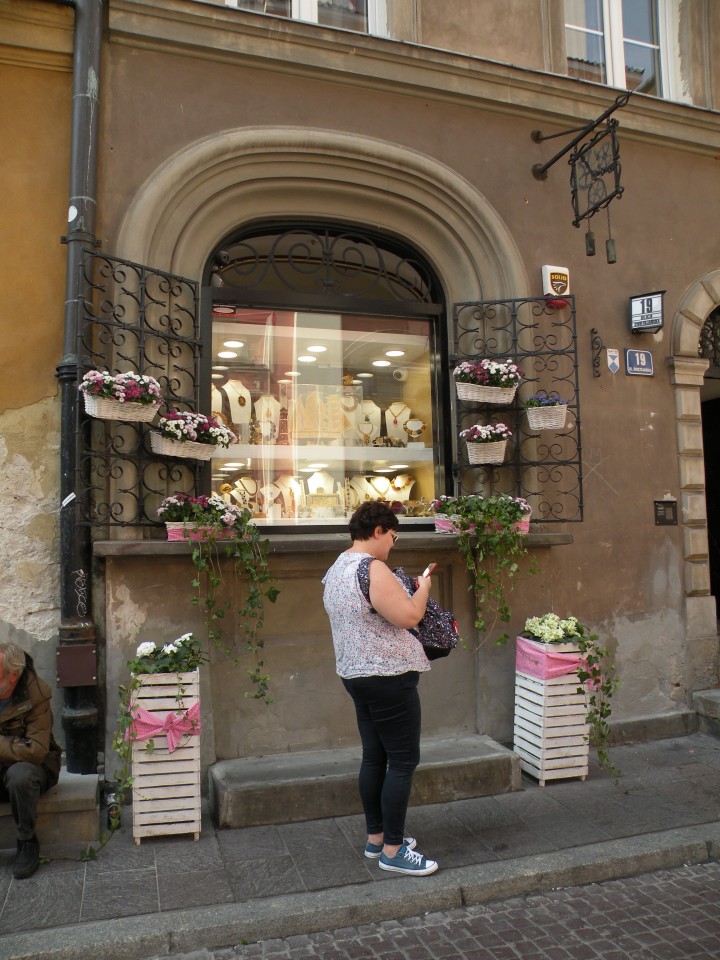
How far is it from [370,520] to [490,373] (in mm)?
Result: 2328

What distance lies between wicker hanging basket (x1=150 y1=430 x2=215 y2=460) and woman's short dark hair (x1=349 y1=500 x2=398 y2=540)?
1598mm

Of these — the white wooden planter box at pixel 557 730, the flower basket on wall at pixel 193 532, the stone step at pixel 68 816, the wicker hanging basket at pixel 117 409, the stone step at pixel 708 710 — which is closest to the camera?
the stone step at pixel 68 816

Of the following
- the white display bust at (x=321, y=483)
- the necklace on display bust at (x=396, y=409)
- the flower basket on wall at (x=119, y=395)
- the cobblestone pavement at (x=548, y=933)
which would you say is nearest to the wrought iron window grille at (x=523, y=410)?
the necklace on display bust at (x=396, y=409)

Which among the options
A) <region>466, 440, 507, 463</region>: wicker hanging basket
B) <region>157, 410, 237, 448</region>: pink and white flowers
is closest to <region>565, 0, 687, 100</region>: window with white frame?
<region>466, 440, 507, 463</region>: wicker hanging basket

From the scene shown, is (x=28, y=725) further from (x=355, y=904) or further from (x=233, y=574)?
(x=355, y=904)

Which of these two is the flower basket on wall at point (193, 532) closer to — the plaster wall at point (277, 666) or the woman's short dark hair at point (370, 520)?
the plaster wall at point (277, 666)

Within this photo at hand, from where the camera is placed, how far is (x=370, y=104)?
6246mm

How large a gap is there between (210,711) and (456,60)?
5484 mm

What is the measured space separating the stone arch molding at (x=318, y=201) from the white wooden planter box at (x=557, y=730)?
3134 millimetres

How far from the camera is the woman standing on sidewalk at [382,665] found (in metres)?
3.95

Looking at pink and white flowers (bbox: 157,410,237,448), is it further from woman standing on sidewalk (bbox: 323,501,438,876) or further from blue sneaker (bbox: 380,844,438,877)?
blue sneaker (bbox: 380,844,438,877)

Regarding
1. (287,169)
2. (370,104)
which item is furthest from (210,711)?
(370,104)

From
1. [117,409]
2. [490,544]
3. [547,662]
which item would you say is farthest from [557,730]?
[117,409]

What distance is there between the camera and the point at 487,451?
5.99m
